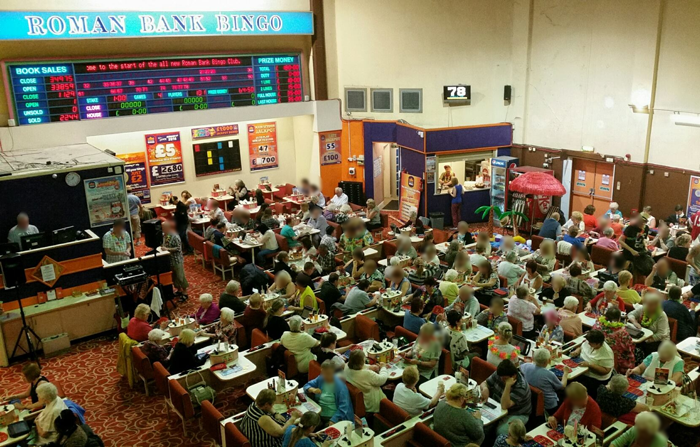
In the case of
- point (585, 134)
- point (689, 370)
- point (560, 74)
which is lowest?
point (689, 370)

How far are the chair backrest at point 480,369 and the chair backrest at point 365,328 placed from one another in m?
1.59

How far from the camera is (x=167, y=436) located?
24.9ft

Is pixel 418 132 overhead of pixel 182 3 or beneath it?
beneath

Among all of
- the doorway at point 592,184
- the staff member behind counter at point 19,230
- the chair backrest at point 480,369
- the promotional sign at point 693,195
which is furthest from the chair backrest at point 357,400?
the doorway at point 592,184

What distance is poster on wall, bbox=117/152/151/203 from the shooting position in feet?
50.6

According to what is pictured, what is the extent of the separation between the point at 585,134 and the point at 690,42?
3.05 m

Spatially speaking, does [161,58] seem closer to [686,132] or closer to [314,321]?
[314,321]

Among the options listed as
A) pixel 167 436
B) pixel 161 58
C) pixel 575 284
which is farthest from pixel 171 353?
pixel 161 58

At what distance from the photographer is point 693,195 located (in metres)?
12.8

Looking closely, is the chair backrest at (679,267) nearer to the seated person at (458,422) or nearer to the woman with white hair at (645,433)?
the woman with white hair at (645,433)

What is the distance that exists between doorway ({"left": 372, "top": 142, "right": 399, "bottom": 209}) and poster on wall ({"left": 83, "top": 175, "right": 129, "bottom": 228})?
8.01 metres

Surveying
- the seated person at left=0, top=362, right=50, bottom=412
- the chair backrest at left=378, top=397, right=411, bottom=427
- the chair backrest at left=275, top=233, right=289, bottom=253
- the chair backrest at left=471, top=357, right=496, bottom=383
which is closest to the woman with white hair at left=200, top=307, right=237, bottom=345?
the seated person at left=0, top=362, right=50, bottom=412

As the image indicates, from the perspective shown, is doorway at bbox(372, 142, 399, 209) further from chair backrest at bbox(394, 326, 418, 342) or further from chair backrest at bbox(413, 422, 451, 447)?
chair backrest at bbox(413, 422, 451, 447)

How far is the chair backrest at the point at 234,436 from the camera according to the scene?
5945 millimetres
